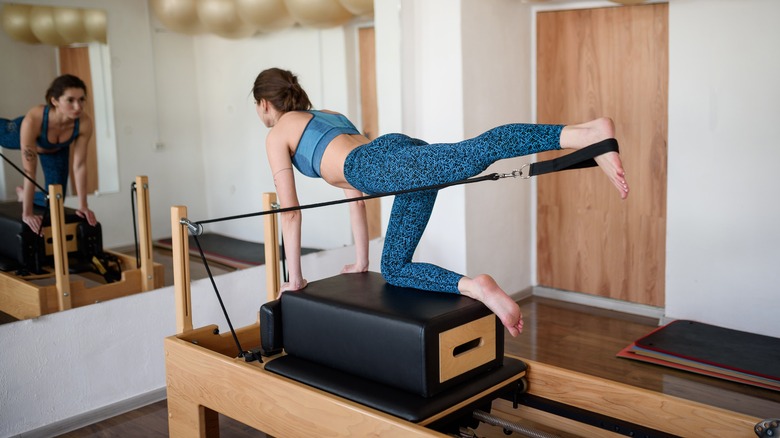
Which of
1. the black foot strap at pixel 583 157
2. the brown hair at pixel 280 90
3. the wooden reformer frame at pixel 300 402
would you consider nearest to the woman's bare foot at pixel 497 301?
the wooden reformer frame at pixel 300 402

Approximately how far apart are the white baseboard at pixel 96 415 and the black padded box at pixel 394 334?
1120mm

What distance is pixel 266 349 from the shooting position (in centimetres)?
266

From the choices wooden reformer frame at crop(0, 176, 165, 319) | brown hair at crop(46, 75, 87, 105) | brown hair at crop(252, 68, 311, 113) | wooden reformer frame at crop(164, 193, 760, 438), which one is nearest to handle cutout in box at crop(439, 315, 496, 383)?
wooden reformer frame at crop(164, 193, 760, 438)

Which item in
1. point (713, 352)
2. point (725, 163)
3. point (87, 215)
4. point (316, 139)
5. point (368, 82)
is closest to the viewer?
point (316, 139)

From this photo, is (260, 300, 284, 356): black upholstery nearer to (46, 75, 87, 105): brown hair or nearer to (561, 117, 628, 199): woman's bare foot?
(561, 117, 628, 199): woman's bare foot

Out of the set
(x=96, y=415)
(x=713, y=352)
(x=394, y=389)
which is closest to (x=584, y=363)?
(x=713, y=352)

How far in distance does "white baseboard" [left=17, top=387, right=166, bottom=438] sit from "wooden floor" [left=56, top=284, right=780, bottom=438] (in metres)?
0.04

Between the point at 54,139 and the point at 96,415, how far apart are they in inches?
46.3

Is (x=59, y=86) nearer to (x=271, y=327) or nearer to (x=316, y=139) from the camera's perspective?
(x=316, y=139)

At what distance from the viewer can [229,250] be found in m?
3.82

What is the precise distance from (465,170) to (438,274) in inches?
16.4

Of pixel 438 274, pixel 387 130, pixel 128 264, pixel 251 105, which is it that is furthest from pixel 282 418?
pixel 387 130

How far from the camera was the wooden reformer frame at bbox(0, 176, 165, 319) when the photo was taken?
3037mm

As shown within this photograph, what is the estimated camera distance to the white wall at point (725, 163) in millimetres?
3762
